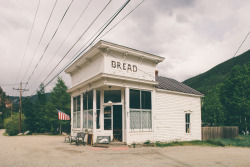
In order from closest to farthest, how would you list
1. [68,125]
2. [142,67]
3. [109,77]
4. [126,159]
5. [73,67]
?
[126,159] < [109,77] < [142,67] < [73,67] < [68,125]

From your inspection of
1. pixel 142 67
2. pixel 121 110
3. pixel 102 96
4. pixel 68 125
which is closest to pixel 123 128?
pixel 121 110

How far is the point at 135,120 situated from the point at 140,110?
819 millimetres

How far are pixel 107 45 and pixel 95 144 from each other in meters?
6.35

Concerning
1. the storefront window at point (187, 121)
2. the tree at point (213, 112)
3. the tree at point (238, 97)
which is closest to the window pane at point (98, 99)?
the storefront window at point (187, 121)

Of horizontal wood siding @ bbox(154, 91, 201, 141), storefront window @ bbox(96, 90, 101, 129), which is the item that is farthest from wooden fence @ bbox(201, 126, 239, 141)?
storefront window @ bbox(96, 90, 101, 129)

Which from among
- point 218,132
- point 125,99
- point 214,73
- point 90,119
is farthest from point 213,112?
point 214,73

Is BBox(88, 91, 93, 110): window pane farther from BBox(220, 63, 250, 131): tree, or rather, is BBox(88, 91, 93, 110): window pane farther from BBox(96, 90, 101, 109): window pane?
BBox(220, 63, 250, 131): tree

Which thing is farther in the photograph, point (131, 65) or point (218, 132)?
point (218, 132)

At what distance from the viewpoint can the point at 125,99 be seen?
46.5 ft

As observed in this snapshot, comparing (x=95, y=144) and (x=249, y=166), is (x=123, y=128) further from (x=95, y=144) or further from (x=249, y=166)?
(x=249, y=166)

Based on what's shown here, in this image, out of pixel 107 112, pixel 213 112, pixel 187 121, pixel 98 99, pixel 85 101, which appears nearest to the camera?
pixel 107 112

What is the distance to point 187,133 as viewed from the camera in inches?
701

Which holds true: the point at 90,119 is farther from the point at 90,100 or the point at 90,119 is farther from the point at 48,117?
the point at 48,117

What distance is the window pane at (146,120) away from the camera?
583 inches
